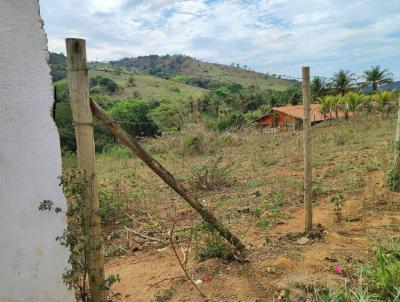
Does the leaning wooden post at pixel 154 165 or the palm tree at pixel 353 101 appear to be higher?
the palm tree at pixel 353 101

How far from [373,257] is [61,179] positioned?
2.73 meters

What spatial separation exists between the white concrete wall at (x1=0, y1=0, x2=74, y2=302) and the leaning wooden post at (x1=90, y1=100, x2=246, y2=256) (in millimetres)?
377

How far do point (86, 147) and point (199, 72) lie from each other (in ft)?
299

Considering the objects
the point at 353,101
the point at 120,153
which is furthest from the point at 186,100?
the point at 353,101

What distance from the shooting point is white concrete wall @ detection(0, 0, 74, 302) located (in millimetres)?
2096

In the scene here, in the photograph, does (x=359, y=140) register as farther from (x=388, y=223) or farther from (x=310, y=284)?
(x=310, y=284)

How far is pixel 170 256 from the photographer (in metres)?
4.18

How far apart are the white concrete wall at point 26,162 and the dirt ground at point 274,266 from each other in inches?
44.3

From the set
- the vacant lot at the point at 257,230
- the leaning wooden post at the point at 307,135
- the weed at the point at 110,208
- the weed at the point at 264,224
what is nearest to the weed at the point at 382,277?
the vacant lot at the point at 257,230

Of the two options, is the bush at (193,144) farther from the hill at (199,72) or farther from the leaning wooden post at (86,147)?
the hill at (199,72)

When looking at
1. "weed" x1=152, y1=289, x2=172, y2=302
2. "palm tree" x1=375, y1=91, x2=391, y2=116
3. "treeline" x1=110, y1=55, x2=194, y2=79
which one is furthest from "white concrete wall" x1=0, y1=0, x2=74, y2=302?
"treeline" x1=110, y1=55, x2=194, y2=79

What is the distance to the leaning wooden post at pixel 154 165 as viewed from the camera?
2.55 meters

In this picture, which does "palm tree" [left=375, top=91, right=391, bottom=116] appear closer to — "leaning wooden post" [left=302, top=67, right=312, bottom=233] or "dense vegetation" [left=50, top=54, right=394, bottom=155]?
"dense vegetation" [left=50, top=54, right=394, bottom=155]

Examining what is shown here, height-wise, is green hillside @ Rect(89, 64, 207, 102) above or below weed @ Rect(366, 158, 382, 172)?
above
